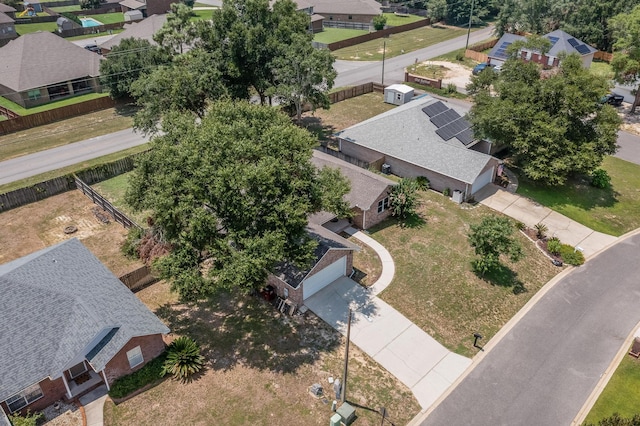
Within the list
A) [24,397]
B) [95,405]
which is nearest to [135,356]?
[95,405]

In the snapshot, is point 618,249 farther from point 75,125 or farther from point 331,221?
point 75,125

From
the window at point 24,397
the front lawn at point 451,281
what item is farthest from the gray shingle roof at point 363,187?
the window at point 24,397

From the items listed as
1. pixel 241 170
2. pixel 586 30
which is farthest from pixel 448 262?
pixel 586 30

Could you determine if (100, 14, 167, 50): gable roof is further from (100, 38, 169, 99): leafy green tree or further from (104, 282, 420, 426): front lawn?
(104, 282, 420, 426): front lawn

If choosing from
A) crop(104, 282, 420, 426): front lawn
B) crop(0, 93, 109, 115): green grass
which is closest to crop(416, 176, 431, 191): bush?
crop(104, 282, 420, 426): front lawn

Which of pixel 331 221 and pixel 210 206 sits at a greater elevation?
pixel 210 206
